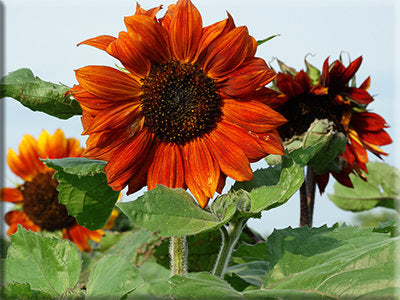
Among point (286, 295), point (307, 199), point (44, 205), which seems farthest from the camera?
point (44, 205)

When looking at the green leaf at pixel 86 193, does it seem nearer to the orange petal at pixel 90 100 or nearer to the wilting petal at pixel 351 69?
the orange petal at pixel 90 100

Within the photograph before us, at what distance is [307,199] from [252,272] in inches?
13.0

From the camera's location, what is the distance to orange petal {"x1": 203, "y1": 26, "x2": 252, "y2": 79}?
598 mm

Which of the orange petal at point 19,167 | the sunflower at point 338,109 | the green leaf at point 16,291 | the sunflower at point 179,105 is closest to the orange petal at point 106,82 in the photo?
the sunflower at point 179,105

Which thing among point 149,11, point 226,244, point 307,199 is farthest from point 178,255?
point 307,199

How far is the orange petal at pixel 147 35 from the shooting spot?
1.93 feet

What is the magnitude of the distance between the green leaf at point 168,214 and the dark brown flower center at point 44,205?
968 millimetres

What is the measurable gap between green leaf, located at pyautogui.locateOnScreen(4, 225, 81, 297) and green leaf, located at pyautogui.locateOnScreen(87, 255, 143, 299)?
3cm

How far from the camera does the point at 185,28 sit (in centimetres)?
60

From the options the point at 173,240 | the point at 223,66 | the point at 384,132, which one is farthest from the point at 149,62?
the point at 384,132

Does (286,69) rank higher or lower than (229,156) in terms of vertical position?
higher

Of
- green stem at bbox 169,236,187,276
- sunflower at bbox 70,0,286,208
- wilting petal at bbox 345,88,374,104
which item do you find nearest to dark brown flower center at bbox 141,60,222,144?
sunflower at bbox 70,0,286,208

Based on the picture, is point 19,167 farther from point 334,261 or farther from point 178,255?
point 334,261

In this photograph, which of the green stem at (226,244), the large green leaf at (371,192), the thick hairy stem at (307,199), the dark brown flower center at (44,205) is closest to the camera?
the green stem at (226,244)
